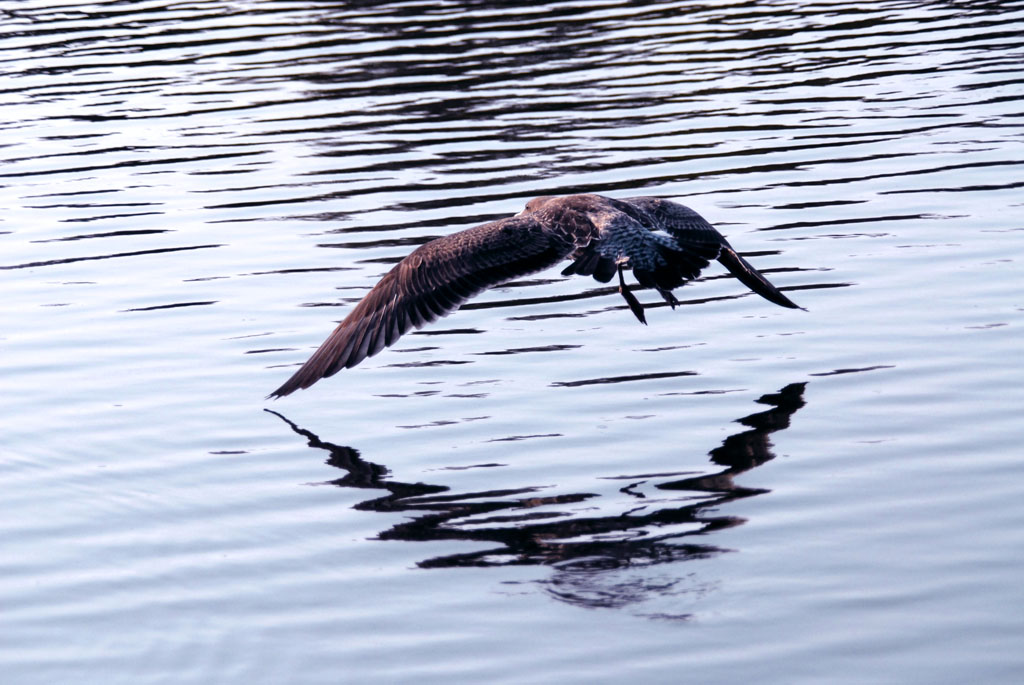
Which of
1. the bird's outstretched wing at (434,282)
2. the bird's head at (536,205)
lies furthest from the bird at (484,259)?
the bird's head at (536,205)

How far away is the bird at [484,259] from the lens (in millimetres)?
7969

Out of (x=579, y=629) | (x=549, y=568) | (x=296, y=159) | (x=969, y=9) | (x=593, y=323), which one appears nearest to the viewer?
(x=579, y=629)

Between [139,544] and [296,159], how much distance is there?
7580 millimetres

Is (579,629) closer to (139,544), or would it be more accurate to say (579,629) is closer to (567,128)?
(139,544)

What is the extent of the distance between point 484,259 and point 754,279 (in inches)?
64.6

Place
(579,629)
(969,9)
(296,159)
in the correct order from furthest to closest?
1. (969,9)
2. (296,159)
3. (579,629)

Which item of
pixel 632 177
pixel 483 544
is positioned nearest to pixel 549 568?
pixel 483 544

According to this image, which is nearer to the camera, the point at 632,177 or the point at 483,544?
the point at 483,544

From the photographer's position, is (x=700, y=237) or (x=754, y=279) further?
(x=754, y=279)

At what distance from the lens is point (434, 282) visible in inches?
321

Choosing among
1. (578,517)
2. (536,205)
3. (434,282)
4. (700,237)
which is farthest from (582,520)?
(536,205)

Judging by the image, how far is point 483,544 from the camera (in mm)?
6133

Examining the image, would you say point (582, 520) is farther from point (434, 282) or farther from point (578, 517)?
point (434, 282)

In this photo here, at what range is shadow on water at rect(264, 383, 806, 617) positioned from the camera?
580cm
